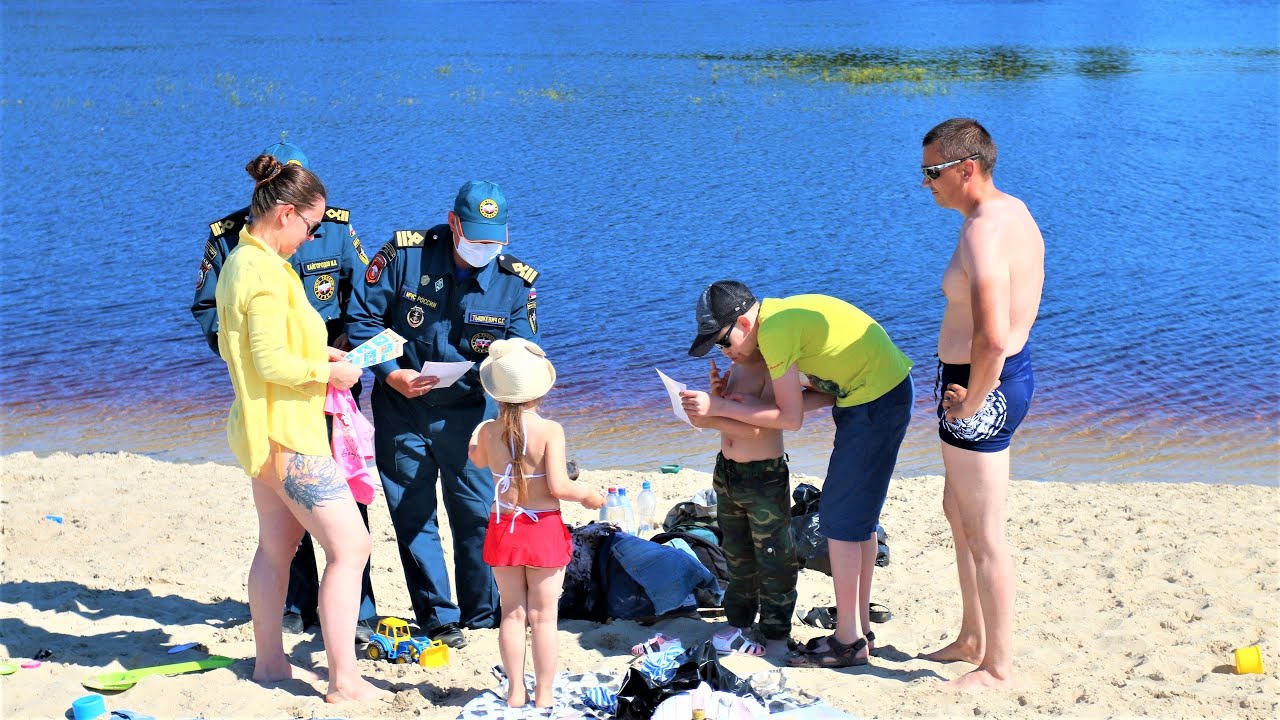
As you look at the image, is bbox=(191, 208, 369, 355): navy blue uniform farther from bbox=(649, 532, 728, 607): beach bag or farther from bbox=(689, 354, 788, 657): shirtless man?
bbox=(649, 532, 728, 607): beach bag

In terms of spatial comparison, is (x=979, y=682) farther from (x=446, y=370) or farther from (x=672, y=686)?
(x=446, y=370)

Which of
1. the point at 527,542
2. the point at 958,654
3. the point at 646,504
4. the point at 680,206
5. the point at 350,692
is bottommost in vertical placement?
the point at 350,692

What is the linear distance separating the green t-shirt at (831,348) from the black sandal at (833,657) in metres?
0.99

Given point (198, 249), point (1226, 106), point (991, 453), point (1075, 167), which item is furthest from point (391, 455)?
point (1226, 106)

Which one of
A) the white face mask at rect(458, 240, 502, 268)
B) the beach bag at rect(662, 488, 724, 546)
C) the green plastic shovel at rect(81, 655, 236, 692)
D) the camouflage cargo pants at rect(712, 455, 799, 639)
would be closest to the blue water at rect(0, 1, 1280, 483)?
the beach bag at rect(662, 488, 724, 546)

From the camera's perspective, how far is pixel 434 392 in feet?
17.5

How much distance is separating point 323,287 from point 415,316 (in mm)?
484

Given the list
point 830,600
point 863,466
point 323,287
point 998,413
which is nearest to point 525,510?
point 863,466

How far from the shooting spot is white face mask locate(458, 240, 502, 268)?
5.23 metres

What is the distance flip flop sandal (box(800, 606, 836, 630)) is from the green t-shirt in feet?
3.71

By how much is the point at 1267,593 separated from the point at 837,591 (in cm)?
215

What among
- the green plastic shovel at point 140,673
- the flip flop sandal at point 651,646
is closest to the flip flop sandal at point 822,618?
the flip flop sandal at point 651,646

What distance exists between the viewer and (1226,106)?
24.2 meters

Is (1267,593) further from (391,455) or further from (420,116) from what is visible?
(420,116)
